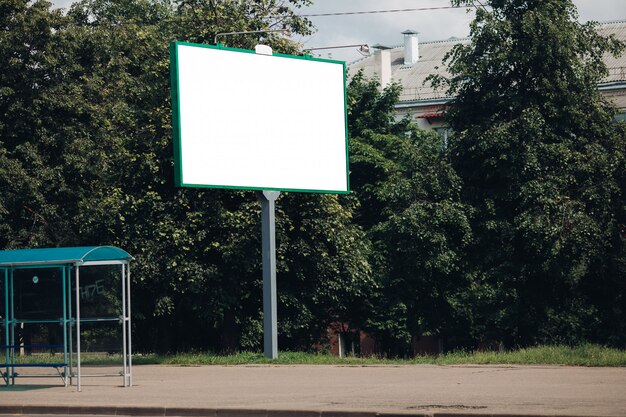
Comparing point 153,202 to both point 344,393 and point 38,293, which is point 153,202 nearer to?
point 38,293

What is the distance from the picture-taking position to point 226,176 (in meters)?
26.5

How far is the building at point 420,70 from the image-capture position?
2554 inches

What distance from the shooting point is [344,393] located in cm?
1705

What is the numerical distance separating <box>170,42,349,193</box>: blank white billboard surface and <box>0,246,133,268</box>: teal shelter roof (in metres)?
5.67

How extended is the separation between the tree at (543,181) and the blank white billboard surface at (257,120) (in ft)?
37.3

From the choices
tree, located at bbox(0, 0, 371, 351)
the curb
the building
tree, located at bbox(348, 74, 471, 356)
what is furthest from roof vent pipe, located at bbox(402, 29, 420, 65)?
the curb

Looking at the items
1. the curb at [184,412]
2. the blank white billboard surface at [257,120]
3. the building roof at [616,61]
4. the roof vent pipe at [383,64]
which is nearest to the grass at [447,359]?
the curb at [184,412]

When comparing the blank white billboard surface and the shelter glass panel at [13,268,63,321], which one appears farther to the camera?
the blank white billboard surface

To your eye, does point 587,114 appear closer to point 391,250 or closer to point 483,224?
point 483,224

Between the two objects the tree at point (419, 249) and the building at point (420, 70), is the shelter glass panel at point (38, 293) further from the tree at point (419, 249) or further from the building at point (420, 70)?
the building at point (420, 70)

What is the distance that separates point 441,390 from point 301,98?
1299cm

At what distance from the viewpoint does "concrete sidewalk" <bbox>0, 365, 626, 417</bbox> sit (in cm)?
1420

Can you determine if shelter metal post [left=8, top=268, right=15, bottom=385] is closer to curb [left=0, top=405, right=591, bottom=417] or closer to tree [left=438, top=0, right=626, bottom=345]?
curb [left=0, top=405, right=591, bottom=417]

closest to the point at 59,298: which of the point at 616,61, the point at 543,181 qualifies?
the point at 543,181
